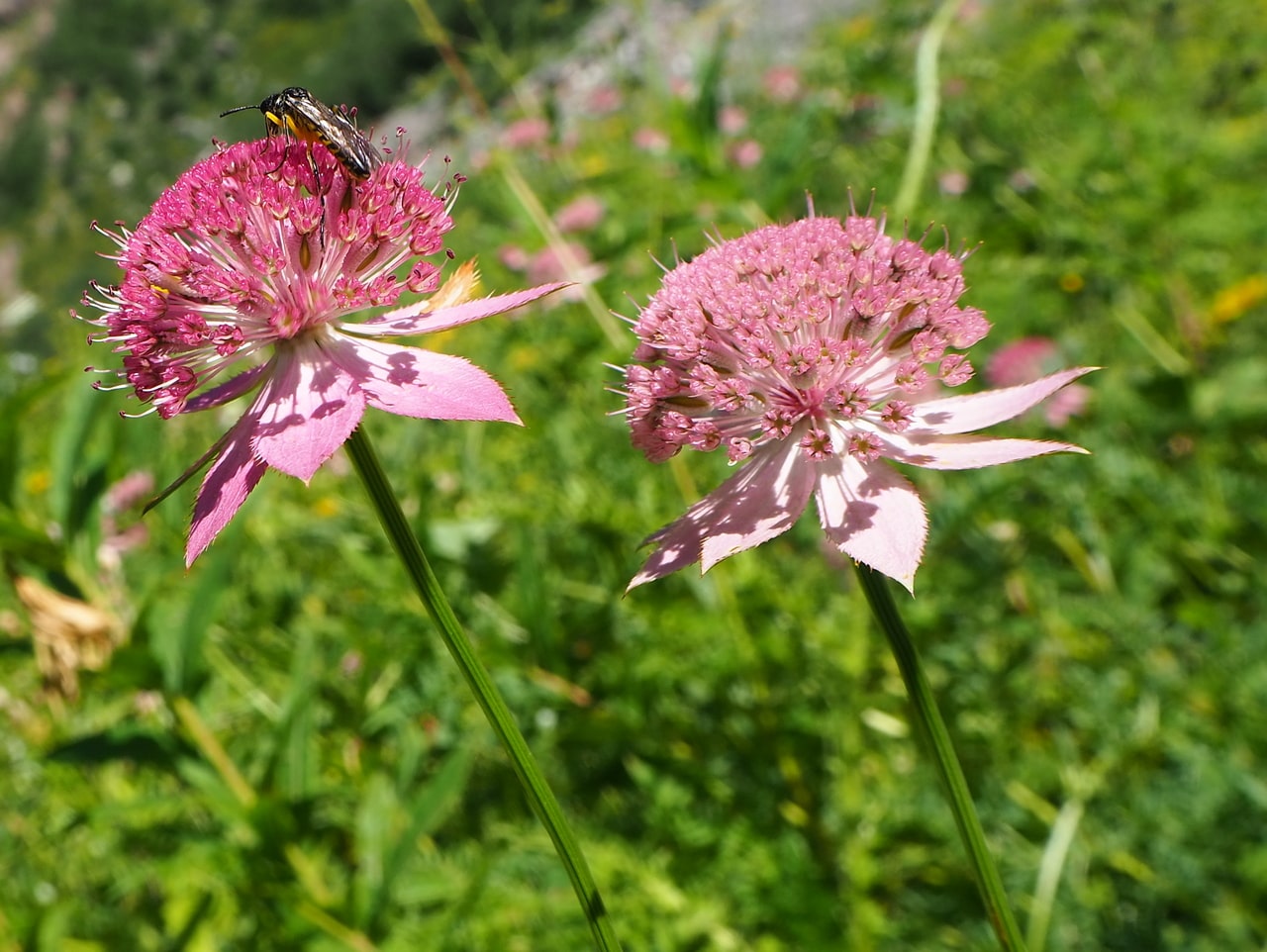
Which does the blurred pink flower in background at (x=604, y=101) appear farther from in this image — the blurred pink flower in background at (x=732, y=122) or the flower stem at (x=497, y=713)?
the flower stem at (x=497, y=713)

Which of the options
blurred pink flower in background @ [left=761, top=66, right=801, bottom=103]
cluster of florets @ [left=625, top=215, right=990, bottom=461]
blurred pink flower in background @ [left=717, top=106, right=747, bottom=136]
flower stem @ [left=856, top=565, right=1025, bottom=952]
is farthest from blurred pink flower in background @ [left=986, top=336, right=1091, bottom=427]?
blurred pink flower in background @ [left=761, top=66, right=801, bottom=103]

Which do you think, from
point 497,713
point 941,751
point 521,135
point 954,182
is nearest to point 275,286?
point 497,713

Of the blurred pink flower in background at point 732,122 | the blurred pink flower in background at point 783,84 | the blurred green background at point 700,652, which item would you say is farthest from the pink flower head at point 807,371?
the blurred pink flower in background at point 783,84

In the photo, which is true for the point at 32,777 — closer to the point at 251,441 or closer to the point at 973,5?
the point at 251,441

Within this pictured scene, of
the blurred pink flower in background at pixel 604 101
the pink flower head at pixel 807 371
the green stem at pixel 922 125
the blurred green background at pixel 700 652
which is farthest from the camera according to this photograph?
the blurred pink flower in background at pixel 604 101

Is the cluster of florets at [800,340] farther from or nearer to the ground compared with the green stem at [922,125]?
farther from the ground

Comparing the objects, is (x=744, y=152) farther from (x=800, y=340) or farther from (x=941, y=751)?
(x=941, y=751)
